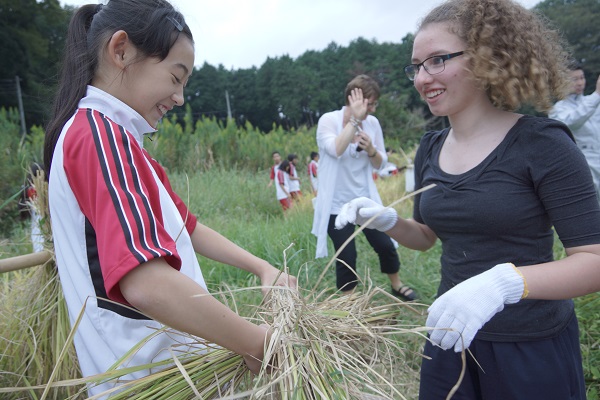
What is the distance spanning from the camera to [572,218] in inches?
47.7

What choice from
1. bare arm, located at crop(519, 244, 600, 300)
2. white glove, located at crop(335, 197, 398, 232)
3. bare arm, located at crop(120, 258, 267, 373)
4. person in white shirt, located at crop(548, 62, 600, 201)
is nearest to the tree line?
person in white shirt, located at crop(548, 62, 600, 201)

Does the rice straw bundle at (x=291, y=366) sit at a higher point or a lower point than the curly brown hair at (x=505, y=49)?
lower

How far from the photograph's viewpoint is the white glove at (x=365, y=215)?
1.66 meters

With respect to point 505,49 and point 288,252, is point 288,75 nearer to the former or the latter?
point 288,252

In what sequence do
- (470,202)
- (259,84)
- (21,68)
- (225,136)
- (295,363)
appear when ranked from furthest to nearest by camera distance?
(259,84), (21,68), (225,136), (470,202), (295,363)

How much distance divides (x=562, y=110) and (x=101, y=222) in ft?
14.6

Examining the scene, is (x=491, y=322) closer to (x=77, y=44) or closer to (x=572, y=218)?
(x=572, y=218)

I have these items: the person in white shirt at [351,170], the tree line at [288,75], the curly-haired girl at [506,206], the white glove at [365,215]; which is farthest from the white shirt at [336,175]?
the tree line at [288,75]

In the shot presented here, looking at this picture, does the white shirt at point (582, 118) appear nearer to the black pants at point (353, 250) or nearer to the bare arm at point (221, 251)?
the black pants at point (353, 250)

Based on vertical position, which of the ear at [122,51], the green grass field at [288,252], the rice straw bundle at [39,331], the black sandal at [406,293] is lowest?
the black sandal at [406,293]

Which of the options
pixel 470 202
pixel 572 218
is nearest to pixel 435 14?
pixel 470 202

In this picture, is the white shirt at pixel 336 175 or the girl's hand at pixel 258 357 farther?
the white shirt at pixel 336 175

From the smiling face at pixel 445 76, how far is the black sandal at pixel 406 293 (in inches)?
91.5

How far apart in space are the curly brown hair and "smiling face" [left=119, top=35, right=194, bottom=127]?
0.81m
